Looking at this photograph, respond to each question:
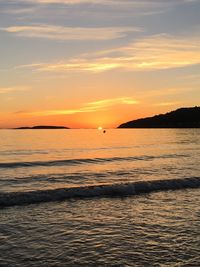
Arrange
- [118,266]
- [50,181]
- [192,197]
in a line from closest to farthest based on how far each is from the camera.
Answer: [118,266] < [192,197] < [50,181]

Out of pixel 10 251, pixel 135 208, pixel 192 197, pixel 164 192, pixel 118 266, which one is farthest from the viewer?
pixel 164 192

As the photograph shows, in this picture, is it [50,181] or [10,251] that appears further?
[50,181]

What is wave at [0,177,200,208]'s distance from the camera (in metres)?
19.1

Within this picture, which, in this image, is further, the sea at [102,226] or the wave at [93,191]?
the wave at [93,191]

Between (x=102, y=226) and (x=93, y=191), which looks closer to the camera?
(x=102, y=226)

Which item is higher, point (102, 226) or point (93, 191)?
point (93, 191)

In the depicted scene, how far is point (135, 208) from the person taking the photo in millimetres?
16922

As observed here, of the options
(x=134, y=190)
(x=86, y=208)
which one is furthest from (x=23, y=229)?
(x=134, y=190)

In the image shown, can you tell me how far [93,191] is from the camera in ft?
70.4

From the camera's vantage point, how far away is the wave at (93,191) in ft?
62.6

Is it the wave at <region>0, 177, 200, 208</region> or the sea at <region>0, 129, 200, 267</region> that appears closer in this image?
the sea at <region>0, 129, 200, 267</region>

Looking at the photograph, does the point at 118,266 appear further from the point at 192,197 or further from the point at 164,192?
the point at 164,192

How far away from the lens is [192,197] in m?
19.8

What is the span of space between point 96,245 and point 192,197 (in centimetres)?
983
